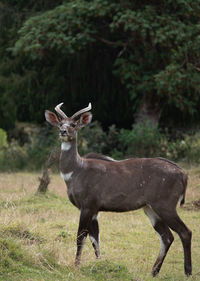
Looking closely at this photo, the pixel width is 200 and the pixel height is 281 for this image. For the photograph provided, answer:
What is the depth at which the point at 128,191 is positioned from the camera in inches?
301

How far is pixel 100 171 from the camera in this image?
311 inches

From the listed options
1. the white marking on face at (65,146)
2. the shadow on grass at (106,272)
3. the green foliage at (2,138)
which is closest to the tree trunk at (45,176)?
the white marking on face at (65,146)

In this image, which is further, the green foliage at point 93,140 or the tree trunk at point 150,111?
the tree trunk at point 150,111

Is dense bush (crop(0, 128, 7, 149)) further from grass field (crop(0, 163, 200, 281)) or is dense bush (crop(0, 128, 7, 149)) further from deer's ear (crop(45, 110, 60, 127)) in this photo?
deer's ear (crop(45, 110, 60, 127))

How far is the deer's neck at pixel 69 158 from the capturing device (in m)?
7.98

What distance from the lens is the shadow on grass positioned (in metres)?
6.41

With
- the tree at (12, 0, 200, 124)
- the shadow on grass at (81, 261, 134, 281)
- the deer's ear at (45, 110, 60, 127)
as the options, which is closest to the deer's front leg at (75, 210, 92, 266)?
the shadow on grass at (81, 261, 134, 281)

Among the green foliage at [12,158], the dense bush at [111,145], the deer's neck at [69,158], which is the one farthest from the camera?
the green foliage at [12,158]

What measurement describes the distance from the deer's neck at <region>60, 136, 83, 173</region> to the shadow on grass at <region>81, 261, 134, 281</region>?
1703mm

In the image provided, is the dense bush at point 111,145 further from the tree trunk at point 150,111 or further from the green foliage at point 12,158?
the tree trunk at point 150,111

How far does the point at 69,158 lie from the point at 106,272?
2029mm

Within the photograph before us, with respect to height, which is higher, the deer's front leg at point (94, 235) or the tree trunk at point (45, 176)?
the deer's front leg at point (94, 235)

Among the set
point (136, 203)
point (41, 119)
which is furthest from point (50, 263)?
point (41, 119)

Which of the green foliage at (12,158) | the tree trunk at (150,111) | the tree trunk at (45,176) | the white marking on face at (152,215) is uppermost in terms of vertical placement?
the white marking on face at (152,215)
